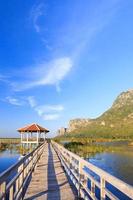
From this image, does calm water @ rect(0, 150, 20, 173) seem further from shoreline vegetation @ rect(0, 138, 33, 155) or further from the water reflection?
shoreline vegetation @ rect(0, 138, 33, 155)

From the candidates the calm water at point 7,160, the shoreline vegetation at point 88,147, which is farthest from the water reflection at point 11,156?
the shoreline vegetation at point 88,147

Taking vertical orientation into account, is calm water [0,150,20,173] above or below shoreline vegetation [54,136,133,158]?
below

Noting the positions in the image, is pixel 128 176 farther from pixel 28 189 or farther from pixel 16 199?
pixel 16 199

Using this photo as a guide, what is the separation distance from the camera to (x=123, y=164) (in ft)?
96.7

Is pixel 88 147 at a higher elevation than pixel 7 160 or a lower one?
higher

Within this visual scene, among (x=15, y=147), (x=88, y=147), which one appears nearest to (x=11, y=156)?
(x=15, y=147)

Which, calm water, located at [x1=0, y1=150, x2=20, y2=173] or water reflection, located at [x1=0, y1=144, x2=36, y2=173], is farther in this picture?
water reflection, located at [x1=0, y1=144, x2=36, y2=173]

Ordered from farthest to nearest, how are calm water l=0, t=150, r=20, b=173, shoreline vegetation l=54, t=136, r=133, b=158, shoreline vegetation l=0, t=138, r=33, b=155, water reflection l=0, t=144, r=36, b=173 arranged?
shoreline vegetation l=54, t=136, r=133, b=158, shoreline vegetation l=0, t=138, r=33, b=155, water reflection l=0, t=144, r=36, b=173, calm water l=0, t=150, r=20, b=173

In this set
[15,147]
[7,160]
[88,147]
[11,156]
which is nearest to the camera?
[7,160]

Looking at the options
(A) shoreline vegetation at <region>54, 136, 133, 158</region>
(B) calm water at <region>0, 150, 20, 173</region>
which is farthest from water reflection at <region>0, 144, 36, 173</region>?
(A) shoreline vegetation at <region>54, 136, 133, 158</region>

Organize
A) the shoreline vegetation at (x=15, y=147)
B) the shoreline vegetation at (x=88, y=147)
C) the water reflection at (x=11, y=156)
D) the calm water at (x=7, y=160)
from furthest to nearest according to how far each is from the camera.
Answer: the shoreline vegetation at (x=88, y=147) → the shoreline vegetation at (x=15, y=147) → the water reflection at (x=11, y=156) → the calm water at (x=7, y=160)

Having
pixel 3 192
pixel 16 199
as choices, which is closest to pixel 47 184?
pixel 16 199

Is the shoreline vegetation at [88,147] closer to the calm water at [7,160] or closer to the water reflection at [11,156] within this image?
the water reflection at [11,156]

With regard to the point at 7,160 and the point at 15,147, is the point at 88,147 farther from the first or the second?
the point at 7,160
